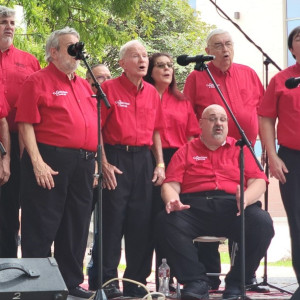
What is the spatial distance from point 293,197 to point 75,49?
6.38ft

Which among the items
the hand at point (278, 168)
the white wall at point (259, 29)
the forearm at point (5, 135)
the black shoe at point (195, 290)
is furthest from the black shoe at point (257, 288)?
the white wall at point (259, 29)

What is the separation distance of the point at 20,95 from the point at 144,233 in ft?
4.90

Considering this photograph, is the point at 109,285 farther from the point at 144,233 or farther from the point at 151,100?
the point at 151,100

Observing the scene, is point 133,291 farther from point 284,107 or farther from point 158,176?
point 284,107

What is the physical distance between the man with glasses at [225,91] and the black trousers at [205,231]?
61 centimetres

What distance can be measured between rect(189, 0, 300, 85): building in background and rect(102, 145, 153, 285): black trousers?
2016 centimetres

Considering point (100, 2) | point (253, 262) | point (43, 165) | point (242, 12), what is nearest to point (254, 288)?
point (253, 262)

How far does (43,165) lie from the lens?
5680mm

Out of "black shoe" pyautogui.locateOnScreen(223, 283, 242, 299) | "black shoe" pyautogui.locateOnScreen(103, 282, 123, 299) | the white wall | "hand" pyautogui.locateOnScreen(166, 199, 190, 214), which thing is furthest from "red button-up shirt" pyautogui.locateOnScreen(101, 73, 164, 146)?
the white wall

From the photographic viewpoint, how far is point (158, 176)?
6.41m

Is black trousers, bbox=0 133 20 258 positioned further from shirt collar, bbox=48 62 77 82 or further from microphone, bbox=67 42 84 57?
microphone, bbox=67 42 84 57

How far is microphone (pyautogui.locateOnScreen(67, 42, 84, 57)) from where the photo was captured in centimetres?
541

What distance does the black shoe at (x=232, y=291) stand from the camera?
6.16m

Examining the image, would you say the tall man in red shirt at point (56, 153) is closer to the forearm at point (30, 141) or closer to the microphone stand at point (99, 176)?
the forearm at point (30, 141)
